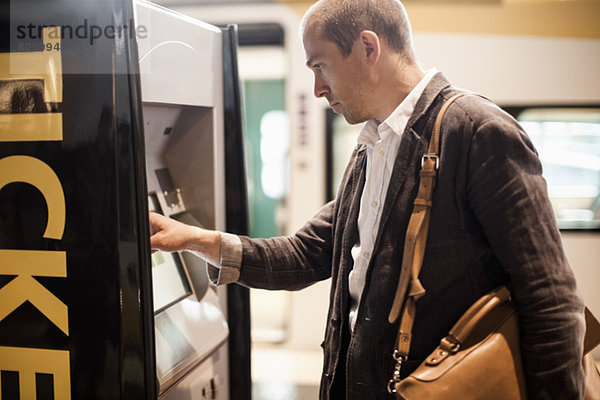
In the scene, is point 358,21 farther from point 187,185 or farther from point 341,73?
point 187,185

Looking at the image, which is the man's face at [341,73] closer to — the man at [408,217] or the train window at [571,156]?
the man at [408,217]

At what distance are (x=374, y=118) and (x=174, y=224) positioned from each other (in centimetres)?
58

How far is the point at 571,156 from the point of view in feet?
15.2

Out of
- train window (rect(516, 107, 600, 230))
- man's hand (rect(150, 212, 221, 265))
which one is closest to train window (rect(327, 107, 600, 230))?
train window (rect(516, 107, 600, 230))

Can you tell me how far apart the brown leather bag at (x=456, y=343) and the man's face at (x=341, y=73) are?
0.21m

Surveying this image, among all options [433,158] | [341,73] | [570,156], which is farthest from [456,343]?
[570,156]

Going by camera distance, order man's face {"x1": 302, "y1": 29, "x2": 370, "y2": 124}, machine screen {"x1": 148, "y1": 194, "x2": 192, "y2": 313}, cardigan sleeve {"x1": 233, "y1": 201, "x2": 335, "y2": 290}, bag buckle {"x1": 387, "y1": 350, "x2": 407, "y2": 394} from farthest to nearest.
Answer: machine screen {"x1": 148, "y1": 194, "x2": 192, "y2": 313} < cardigan sleeve {"x1": 233, "y1": 201, "x2": 335, "y2": 290} < man's face {"x1": 302, "y1": 29, "x2": 370, "y2": 124} < bag buckle {"x1": 387, "y1": 350, "x2": 407, "y2": 394}

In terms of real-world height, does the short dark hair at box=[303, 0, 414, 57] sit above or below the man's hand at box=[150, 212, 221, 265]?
above

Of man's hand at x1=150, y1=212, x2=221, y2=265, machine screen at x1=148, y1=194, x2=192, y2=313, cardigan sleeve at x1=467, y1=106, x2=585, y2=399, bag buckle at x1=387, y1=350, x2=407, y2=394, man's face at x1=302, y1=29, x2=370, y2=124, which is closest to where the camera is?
cardigan sleeve at x1=467, y1=106, x2=585, y2=399

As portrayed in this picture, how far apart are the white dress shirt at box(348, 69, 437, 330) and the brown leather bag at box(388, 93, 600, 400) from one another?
10 cm

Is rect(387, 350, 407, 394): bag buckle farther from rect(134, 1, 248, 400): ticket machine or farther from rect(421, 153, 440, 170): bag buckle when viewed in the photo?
rect(134, 1, 248, 400): ticket machine

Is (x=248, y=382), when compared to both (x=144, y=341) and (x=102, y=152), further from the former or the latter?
(x=102, y=152)

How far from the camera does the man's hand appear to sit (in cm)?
167

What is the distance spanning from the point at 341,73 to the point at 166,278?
0.88 m
